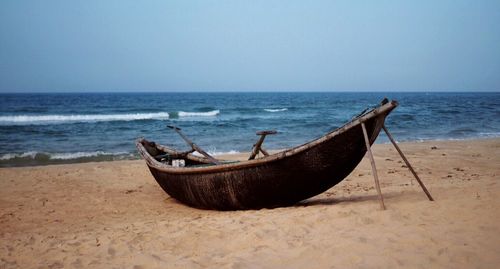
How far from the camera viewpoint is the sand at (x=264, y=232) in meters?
3.17

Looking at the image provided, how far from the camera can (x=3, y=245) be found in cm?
429

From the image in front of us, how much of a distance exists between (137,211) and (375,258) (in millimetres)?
4224

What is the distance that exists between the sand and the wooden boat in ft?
0.69

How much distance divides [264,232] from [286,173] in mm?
1021

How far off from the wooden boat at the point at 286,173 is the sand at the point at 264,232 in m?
0.21

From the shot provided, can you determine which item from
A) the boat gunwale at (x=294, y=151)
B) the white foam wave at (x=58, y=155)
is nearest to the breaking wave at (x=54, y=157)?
the white foam wave at (x=58, y=155)

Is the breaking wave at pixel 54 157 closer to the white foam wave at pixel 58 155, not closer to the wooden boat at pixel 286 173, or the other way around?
the white foam wave at pixel 58 155

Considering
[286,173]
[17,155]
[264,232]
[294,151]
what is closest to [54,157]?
[17,155]

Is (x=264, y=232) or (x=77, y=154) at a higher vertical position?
(x=264, y=232)

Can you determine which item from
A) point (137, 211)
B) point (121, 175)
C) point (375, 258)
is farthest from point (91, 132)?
point (375, 258)

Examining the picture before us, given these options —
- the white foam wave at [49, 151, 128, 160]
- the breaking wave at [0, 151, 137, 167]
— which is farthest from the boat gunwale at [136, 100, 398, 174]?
the white foam wave at [49, 151, 128, 160]

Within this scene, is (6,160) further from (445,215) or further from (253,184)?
(445,215)

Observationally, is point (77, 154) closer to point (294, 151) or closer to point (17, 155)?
point (17, 155)

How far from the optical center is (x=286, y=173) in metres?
4.79
